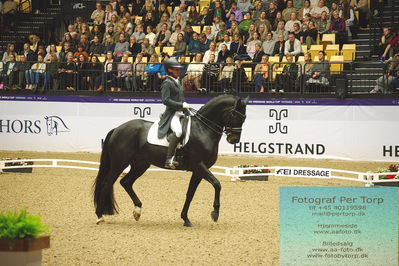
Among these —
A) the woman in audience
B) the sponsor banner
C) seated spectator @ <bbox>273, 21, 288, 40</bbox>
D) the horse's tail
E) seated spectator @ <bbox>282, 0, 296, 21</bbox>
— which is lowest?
the sponsor banner

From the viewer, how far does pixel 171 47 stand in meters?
25.1

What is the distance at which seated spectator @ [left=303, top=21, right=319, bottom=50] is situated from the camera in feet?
75.6

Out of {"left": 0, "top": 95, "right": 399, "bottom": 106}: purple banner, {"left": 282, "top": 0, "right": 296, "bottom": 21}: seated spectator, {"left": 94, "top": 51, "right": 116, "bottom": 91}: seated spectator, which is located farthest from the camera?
{"left": 282, "top": 0, "right": 296, "bottom": 21}: seated spectator

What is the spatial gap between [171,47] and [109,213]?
13.3 m

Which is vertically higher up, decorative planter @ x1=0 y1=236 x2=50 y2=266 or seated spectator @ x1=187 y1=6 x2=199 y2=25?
seated spectator @ x1=187 y1=6 x2=199 y2=25

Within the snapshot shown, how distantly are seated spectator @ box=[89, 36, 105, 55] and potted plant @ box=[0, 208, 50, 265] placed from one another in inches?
780

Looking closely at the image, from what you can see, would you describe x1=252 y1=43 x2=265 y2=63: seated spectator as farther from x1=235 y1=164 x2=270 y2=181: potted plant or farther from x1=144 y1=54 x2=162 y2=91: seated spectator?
x1=235 y1=164 x2=270 y2=181: potted plant

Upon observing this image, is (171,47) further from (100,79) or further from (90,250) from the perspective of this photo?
(90,250)

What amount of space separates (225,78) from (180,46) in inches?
115

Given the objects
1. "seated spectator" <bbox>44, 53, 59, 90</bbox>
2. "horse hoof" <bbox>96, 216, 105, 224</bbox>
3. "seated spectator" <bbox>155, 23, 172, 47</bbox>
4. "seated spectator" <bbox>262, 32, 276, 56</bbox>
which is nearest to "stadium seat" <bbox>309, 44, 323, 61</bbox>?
"seated spectator" <bbox>262, 32, 276, 56</bbox>

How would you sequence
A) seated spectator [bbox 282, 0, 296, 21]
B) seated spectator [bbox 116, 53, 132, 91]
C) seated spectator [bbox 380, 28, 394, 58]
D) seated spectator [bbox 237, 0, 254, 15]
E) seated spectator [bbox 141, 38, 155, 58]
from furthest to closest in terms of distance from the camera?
seated spectator [bbox 237, 0, 254, 15], seated spectator [bbox 141, 38, 155, 58], seated spectator [bbox 282, 0, 296, 21], seated spectator [bbox 116, 53, 132, 91], seated spectator [bbox 380, 28, 394, 58]

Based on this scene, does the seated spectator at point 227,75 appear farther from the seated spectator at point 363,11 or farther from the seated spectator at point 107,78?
the seated spectator at point 363,11

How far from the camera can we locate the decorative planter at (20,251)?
650 centimetres

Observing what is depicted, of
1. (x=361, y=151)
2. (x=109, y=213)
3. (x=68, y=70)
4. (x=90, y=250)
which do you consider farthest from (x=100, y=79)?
(x=90, y=250)
